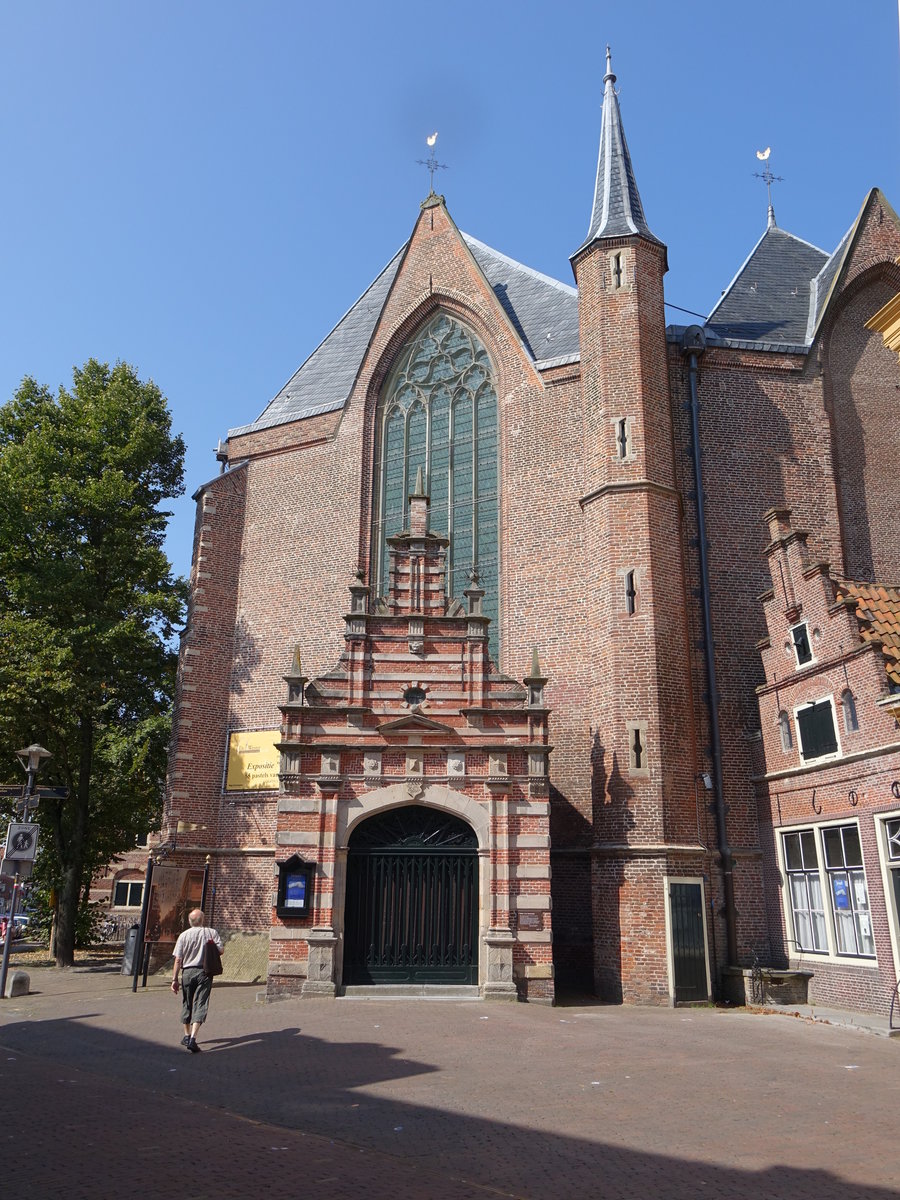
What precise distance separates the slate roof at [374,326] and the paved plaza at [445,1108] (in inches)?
607

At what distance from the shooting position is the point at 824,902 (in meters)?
16.3

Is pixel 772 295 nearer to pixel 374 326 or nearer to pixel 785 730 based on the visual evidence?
pixel 374 326

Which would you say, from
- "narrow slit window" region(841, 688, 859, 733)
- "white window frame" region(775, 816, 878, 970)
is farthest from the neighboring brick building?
"white window frame" region(775, 816, 878, 970)

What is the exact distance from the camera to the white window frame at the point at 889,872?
1421 centimetres

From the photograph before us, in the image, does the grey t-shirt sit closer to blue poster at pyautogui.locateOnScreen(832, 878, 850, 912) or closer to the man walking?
the man walking

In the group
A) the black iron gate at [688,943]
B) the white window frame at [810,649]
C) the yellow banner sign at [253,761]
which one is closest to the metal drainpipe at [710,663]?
the black iron gate at [688,943]

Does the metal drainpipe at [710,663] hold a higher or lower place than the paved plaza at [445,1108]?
higher

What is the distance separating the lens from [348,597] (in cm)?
2298

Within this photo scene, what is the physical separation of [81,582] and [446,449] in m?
9.23

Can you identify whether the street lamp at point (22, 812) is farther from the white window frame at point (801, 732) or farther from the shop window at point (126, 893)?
the shop window at point (126, 893)

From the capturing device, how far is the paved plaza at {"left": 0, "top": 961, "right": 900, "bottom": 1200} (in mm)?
6238

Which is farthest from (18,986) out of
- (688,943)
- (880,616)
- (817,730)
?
(880,616)

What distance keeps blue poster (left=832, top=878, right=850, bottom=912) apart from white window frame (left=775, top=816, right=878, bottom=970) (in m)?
0.12

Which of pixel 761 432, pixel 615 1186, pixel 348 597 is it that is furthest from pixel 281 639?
pixel 615 1186
